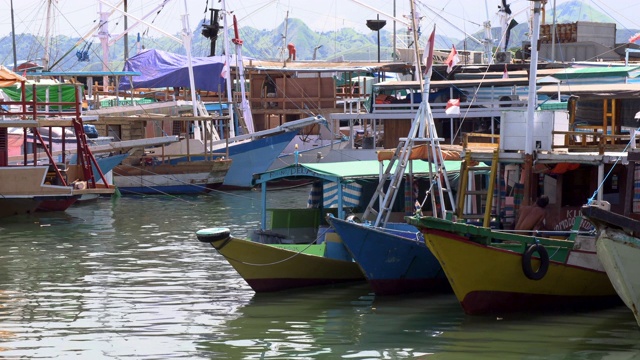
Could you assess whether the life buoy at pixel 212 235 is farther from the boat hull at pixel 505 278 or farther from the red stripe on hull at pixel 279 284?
the boat hull at pixel 505 278

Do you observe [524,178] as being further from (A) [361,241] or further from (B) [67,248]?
(B) [67,248]

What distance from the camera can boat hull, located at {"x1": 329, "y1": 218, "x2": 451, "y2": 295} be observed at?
58.4 feet

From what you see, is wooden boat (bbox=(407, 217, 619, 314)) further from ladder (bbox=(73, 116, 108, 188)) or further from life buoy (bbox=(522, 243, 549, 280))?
ladder (bbox=(73, 116, 108, 188))

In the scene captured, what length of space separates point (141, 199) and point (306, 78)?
37.4 feet

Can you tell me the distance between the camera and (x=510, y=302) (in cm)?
1667

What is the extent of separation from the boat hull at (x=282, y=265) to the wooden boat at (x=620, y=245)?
5.45 m

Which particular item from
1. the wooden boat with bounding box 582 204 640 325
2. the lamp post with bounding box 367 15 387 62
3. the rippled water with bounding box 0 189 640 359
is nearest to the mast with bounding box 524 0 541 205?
the rippled water with bounding box 0 189 640 359

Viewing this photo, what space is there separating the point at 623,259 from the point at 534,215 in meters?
2.88

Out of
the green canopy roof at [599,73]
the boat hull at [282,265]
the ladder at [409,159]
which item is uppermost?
the green canopy roof at [599,73]

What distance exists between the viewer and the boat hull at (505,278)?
16.2 meters

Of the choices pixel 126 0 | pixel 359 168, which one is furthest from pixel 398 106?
pixel 126 0

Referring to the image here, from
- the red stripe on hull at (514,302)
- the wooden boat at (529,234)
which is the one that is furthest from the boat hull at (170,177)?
the red stripe on hull at (514,302)

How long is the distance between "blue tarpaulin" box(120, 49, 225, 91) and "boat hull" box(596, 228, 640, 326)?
33.6m

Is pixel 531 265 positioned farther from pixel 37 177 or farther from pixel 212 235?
pixel 37 177
